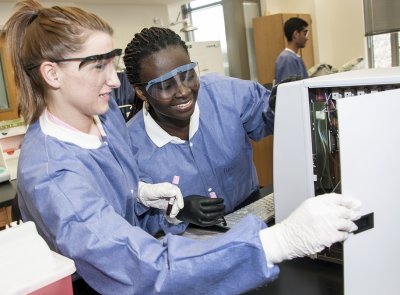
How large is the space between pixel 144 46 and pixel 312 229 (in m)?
0.86

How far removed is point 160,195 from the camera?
45.6 inches

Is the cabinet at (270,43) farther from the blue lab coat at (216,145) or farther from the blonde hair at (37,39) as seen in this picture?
the blonde hair at (37,39)

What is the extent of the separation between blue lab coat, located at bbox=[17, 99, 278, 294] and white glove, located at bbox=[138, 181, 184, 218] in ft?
1.03

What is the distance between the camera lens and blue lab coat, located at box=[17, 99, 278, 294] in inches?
26.7

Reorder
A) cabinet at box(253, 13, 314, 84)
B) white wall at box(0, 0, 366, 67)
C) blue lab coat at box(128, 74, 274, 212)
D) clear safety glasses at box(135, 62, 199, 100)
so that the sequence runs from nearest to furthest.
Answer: clear safety glasses at box(135, 62, 199, 100) → blue lab coat at box(128, 74, 274, 212) → white wall at box(0, 0, 366, 67) → cabinet at box(253, 13, 314, 84)

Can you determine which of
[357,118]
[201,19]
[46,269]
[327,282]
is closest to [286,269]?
[327,282]

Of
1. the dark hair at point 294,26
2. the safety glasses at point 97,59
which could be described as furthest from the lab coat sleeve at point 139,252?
the dark hair at point 294,26

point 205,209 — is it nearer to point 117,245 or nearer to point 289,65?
point 117,245

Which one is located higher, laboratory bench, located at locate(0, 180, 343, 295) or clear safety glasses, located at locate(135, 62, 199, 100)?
clear safety glasses, located at locate(135, 62, 199, 100)

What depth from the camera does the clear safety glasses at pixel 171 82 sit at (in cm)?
120

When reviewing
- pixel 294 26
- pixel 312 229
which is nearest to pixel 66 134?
pixel 312 229

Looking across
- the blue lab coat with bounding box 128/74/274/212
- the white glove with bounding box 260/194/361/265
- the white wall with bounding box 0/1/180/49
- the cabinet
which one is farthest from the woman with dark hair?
the cabinet

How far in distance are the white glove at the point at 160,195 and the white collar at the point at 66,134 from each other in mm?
258

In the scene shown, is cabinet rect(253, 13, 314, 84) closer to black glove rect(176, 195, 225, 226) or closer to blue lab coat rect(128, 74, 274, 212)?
blue lab coat rect(128, 74, 274, 212)
